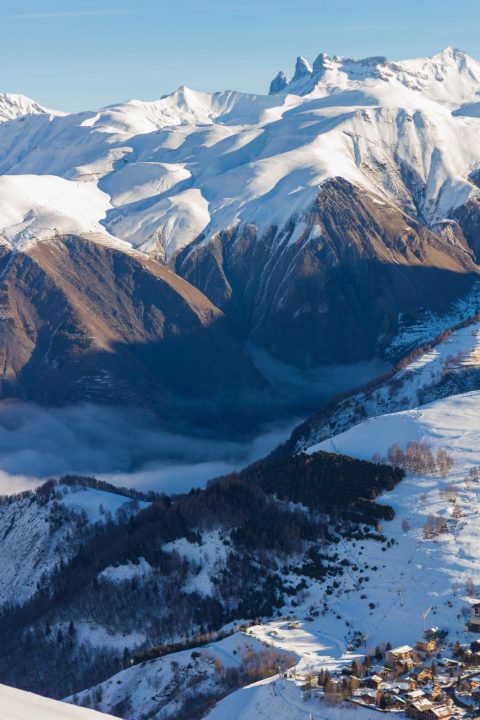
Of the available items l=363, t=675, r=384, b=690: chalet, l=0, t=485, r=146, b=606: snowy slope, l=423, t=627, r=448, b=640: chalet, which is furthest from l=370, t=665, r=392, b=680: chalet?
l=0, t=485, r=146, b=606: snowy slope

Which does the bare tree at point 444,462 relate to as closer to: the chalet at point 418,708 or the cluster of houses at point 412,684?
the cluster of houses at point 412,684

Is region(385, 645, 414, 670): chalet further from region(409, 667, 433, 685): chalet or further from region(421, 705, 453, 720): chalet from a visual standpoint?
region(421, 705, 453, 720): chalet

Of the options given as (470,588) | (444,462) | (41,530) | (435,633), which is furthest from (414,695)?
(41,530)

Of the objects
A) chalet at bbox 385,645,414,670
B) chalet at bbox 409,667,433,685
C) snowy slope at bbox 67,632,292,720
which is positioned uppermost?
chalet at bbox 385,645,414,670

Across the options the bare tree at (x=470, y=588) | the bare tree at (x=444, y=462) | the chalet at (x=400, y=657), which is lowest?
the chalet at (x=400, y=657)

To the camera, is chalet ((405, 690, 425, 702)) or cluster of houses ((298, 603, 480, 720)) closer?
cluster of houses ((298, 603, 480, 720))

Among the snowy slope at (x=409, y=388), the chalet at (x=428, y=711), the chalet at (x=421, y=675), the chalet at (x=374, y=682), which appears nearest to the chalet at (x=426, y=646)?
the chalet at (x=421, y=675)

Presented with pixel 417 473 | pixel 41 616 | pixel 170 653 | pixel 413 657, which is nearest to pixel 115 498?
pixel 41 616
